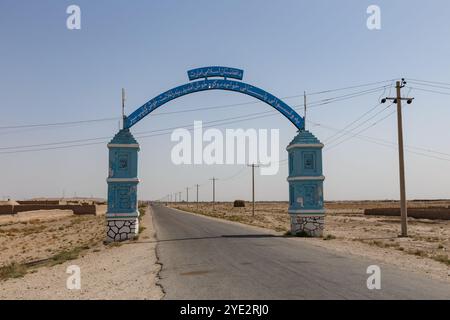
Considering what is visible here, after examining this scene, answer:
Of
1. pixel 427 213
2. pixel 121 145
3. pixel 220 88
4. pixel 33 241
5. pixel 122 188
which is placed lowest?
pixel 33 241

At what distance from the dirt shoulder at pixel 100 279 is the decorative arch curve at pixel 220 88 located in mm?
8906

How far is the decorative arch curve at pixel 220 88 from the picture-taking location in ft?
78.8

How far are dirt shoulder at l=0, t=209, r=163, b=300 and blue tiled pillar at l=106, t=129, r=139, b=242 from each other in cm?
404

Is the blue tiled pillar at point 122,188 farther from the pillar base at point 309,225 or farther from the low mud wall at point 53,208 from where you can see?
the low mud wall at point 53,208

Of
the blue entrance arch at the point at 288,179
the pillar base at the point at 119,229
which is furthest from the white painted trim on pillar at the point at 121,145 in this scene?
the pillar base at the point at 119,229

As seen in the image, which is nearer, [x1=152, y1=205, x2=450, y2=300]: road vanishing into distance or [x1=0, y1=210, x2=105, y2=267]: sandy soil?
[x1=152, y1=205, x2=450, y2=300]: road vanishing into distance

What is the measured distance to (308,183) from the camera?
78.8ft

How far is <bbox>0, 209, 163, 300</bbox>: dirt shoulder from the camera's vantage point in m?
9.91

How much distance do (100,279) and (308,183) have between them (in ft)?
47.8

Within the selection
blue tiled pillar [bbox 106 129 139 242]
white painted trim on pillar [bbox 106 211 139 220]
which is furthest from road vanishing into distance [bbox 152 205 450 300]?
blue tiled pillar [bbox 106 129 139 242]

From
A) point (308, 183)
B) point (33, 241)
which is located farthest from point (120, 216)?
point (33, 241)

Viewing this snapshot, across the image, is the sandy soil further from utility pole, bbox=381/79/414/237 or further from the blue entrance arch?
utility pole, bbox=381/79/414/237

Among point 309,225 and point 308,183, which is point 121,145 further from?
point 309,225
